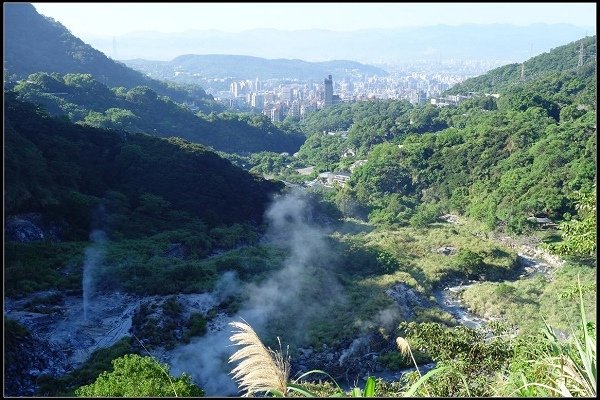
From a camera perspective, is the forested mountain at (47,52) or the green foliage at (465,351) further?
the forested mountain at (47,52)

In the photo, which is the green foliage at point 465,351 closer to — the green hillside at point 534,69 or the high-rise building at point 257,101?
the green hillside at point 534,69

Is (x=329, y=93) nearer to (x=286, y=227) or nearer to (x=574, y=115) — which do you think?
(x=574, y=115)

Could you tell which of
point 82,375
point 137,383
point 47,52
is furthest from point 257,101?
point 137,383

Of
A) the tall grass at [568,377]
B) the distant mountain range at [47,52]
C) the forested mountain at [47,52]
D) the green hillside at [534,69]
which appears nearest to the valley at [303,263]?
the tall grass at [568,377]

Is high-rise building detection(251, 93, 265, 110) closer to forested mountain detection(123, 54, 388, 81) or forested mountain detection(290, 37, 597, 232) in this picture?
forested mountain detection(290, 37, 597, 232)

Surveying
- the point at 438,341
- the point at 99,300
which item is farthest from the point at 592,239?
the point at 99,300

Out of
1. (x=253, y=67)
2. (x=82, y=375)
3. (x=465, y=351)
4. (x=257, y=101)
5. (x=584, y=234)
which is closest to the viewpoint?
(x=584, y=234)

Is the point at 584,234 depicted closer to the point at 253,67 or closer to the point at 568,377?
the point at 568,377
